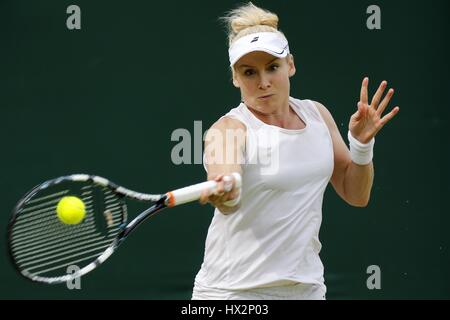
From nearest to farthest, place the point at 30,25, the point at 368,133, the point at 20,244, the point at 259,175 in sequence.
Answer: the point at 20,244 → the point at 259,175 → the point at 368,133 → the point at 30,25

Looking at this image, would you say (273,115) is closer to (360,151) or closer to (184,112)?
(360,151)

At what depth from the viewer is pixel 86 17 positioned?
14.5 ft

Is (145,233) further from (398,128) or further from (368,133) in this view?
(368,133)

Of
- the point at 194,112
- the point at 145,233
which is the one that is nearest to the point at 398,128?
the point at 194,112

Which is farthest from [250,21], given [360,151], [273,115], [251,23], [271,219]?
[271,219]

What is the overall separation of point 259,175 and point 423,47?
2.09 metres

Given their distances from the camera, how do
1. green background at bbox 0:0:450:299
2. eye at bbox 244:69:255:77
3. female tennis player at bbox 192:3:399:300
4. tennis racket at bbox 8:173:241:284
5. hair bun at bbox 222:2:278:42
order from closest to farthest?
tennis racket at bbox 8:173:241:284
female tennis player at bbox 192:3:399:300
eye at bbox 244:69:255:77
hair bun at bbox 222:2:278:42
green background at bbox 0:0:450:299

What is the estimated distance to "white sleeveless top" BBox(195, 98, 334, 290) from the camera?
2898 mm

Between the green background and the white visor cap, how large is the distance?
1544mm

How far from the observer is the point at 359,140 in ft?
10.2

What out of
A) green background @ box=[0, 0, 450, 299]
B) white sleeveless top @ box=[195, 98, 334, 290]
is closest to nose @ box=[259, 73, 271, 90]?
white sleeveless top @ box=[195, 98, 334, 290]

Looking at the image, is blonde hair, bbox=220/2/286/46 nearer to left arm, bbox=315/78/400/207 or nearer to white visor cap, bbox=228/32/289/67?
white visor cap, bbox=228/32/289/67

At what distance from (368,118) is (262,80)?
42 cm

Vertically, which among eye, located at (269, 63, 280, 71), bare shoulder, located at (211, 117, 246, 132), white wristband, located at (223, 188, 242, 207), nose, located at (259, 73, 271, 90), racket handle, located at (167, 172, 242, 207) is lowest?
white wristband, located at (223, 188, 242, 207)
